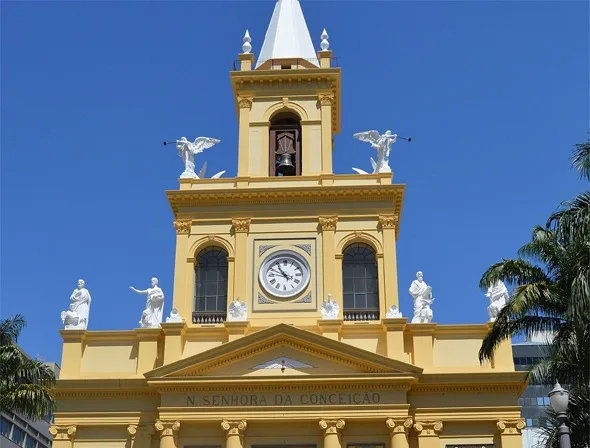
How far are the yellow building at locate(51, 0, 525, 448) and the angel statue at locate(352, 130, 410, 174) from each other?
702 mm

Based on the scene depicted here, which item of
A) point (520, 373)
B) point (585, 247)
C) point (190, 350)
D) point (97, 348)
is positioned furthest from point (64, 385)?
point (585, 247)

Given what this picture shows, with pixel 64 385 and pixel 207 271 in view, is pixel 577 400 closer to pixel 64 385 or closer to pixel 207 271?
pixel 207 271

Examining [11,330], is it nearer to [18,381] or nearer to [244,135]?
[18,381]

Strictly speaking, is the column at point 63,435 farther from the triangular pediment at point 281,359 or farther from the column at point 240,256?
the column at point 240,256

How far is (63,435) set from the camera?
31.5 meters

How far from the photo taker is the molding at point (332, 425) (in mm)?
30266

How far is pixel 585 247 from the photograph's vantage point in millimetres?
22141

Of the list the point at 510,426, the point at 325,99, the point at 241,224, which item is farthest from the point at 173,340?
the point at 325,99

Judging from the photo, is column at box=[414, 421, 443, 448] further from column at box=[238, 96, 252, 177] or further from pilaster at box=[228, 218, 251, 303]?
column at box=[238, 96, 252, 177]

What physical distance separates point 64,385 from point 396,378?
1147 cm

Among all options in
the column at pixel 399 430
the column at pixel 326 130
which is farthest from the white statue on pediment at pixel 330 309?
the column at pixel 326 130

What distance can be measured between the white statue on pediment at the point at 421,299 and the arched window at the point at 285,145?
6.82 meters

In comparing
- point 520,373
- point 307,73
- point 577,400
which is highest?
point 307,73

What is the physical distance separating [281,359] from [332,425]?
2.86 meters
